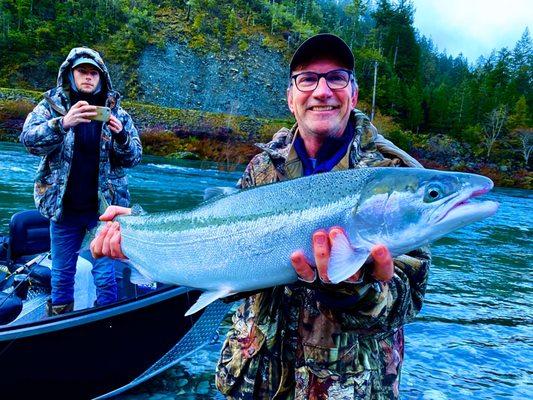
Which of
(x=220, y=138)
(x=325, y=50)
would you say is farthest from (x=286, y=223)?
(x=220, y=138)

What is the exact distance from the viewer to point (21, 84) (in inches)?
1892

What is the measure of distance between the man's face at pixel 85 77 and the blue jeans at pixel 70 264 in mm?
1285

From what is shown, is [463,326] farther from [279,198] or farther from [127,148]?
[279,198]

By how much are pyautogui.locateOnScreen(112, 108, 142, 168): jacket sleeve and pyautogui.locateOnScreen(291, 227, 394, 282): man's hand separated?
11.3ft

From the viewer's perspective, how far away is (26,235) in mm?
6352

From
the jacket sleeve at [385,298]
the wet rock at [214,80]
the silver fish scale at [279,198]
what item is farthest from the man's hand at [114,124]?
the wet rock at [214,80]

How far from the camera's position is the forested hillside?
2008 inches

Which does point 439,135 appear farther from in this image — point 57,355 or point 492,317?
point 57,355

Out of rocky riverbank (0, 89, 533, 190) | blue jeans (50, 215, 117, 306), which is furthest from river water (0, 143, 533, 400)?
rocky riverbank (0, 89, 533, 190)

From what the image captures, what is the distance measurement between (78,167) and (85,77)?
2.94ft

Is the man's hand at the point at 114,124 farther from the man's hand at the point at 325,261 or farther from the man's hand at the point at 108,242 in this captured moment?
the man's hand at the point at 325,261

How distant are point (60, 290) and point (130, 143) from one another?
5.42 ft

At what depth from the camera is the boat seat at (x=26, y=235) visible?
20.4 ft

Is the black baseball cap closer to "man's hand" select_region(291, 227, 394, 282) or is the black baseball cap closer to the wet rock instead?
"man's hand" select_region(291, 227, 394, 282)
